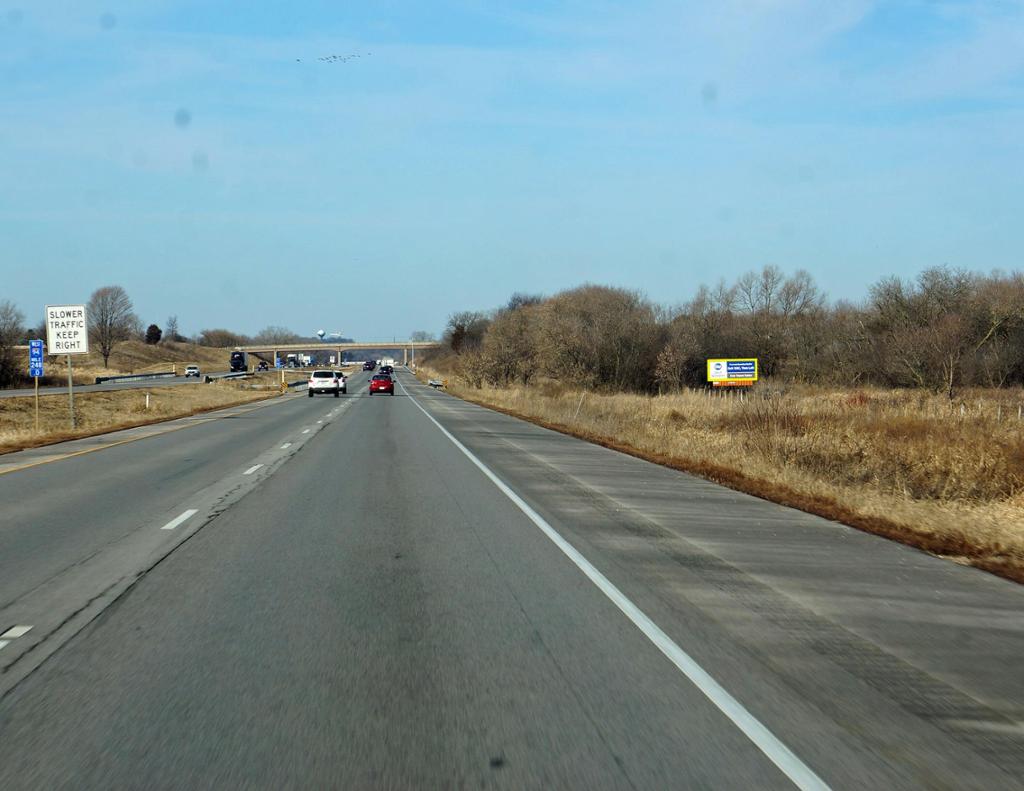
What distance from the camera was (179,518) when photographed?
1273cm

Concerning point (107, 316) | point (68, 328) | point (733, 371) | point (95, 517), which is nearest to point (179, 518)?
point (95, 517)

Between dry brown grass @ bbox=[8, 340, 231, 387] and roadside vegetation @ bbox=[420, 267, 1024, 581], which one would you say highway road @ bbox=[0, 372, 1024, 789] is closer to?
roadside vegetation @ bbox=[420, 267, 1024, 581]

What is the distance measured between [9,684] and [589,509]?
29.9 ft

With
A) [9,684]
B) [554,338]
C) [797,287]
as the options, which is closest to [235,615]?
[9,684]

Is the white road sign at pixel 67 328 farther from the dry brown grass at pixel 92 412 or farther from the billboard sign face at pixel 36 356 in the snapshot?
the dry brown grass at pixel 92 412

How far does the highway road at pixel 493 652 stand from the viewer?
4.58 meters

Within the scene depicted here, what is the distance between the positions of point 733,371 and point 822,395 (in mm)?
10359

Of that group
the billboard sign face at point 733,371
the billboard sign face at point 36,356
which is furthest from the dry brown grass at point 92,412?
the billboard sign face at point 733,371

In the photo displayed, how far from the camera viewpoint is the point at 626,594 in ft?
27.1

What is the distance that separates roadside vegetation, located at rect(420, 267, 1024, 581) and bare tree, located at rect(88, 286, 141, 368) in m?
74.7

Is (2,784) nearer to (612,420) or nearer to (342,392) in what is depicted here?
(612,420)

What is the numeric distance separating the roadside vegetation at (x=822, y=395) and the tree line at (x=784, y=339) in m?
0.13

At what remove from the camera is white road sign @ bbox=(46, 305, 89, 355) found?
34.7 metres

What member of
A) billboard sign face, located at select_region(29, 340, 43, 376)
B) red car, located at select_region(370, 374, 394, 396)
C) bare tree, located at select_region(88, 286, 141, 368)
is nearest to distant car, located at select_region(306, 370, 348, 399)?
red car, located at select_region(370, 374, 394, 396)
